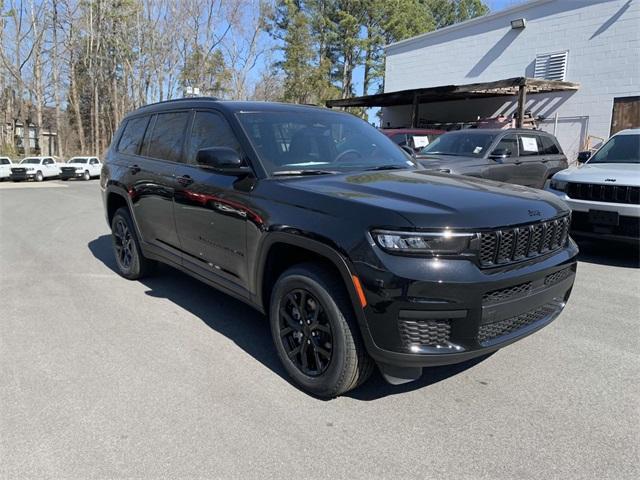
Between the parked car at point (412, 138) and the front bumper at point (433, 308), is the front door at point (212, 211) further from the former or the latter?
the parked car at point (412, 138)

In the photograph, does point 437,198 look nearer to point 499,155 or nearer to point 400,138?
point 499,155

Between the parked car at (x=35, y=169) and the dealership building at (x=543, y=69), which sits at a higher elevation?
the dealership building at (x=543, y=69)

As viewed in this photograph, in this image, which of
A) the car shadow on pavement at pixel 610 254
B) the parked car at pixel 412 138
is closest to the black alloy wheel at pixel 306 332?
the car shadow on pavement at pixel 610 254

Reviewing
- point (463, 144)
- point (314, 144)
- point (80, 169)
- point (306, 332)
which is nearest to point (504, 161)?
point (463, 144)

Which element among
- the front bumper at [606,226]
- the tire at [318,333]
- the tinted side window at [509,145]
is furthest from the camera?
the tinted side window at [509,145]

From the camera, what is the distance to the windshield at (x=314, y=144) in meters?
3.65

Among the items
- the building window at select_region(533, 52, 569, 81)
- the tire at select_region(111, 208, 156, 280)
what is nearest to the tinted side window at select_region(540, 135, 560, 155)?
the building window at select_region(533, 52, 569, 81)

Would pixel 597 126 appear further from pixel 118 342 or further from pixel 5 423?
pixel 5 423

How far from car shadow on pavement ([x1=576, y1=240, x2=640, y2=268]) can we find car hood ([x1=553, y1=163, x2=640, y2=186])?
844 millimetres

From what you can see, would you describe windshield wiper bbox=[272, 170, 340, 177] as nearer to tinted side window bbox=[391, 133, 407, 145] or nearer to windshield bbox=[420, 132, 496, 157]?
windshield bbox=[420, 132, 496, 157]

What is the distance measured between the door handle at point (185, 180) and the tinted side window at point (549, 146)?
830 centimetres

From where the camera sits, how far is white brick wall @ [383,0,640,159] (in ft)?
49.4

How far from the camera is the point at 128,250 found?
5.64 meters

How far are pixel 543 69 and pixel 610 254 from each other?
12.0 m
